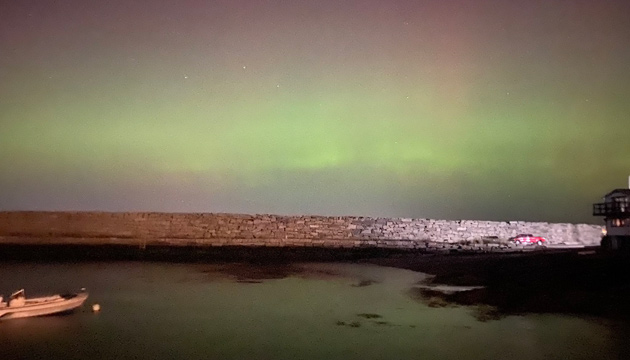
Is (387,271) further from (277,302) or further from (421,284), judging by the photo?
(277,302)

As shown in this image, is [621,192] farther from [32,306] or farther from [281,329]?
[32,306]

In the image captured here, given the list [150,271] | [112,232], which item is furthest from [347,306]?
[112,232]

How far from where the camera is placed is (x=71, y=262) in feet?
102

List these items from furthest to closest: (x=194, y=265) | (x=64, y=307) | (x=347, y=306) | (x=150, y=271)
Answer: (x=194, y=265), (x=150, y=271), (x=347, y=306), (x=64, y=307)

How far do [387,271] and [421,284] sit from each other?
5.94m

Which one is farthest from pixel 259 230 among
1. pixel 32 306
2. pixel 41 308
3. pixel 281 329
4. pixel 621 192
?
pixel 281 329

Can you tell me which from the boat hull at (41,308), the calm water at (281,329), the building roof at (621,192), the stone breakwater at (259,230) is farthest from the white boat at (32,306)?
the stone breakwater at (259,230)

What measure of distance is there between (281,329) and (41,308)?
22.1ft

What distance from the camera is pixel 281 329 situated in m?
13.4

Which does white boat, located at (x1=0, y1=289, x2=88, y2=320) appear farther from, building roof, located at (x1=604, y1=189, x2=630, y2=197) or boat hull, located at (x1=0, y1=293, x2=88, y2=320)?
building roof, located at (x1=604, y1=189, x2=630, y2=197)

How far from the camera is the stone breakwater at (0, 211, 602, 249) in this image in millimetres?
43750

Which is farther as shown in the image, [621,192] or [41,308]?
[621,192]

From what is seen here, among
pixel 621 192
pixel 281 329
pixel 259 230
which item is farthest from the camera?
pixel 259 230

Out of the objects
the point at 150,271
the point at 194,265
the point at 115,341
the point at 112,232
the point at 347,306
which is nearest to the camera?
the point at 115,341
